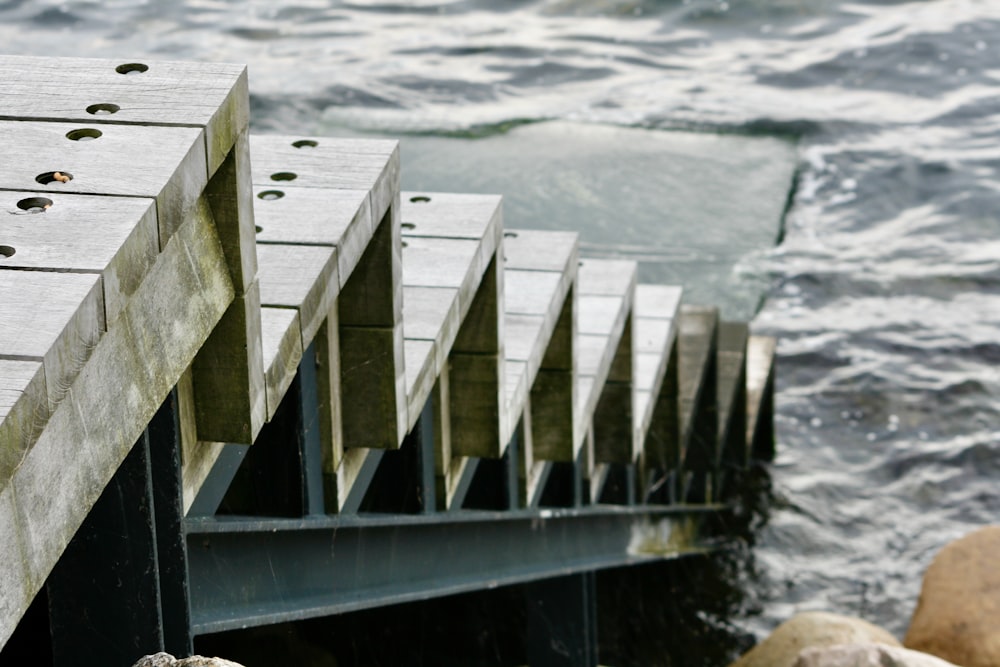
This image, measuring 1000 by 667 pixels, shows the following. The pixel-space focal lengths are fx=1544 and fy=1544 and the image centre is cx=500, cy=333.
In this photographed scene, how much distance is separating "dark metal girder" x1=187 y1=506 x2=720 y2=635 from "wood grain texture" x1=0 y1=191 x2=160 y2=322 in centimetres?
135

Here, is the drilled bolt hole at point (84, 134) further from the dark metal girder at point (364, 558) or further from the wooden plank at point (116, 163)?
the dark metal girder at point (364, 558)

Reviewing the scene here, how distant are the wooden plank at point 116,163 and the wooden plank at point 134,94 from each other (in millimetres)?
56

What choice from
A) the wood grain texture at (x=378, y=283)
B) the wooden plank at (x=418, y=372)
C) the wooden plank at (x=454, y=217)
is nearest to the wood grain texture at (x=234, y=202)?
the wood grain texture at (x=378, y=283)

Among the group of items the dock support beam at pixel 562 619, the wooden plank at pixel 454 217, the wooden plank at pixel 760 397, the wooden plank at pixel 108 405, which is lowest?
the wooden plank at pixel 760 397

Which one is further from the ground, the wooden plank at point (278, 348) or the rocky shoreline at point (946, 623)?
the wooden plank at point (278, 348)

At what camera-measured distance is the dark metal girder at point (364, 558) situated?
4.36m

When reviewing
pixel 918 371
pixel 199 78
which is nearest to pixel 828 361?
pixel 918 371

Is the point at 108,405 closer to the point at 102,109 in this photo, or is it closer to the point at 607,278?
the point at 102,109

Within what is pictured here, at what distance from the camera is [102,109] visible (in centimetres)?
336

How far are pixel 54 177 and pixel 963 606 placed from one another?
341 inches

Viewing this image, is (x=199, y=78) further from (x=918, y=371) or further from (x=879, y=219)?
(x=879, y=219)

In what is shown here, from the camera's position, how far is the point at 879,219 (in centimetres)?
1916

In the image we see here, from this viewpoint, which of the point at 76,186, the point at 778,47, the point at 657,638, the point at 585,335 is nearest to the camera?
the point at 76,186

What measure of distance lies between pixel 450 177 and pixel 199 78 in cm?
1403
